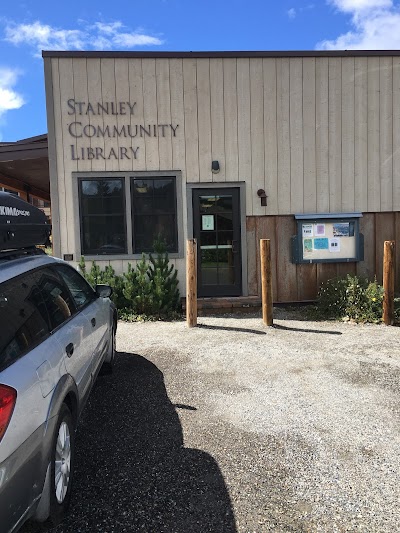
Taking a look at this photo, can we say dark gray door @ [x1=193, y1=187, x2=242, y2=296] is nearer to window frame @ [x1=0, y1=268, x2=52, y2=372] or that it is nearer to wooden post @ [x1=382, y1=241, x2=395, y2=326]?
wooden post @ [x1=382, y1=241, x2=395, y2=326]

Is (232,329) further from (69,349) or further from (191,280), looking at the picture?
(69,349)

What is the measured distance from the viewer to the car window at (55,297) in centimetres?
292

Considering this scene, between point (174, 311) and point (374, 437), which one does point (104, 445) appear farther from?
point (174, 311)

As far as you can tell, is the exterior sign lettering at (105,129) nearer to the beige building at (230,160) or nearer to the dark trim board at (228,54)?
the beige building at (230,160)

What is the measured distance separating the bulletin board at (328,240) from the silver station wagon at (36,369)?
530 centimetres

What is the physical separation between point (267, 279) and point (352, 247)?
2.35 m

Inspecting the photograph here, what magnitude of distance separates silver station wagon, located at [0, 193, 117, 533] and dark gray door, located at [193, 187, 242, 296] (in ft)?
15.2

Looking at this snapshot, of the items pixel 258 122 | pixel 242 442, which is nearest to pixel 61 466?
pixel 242 442

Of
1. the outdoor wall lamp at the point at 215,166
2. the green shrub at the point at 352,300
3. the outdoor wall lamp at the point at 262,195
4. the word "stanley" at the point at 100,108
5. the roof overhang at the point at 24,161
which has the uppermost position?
the word "stanley" at the point at 100,108

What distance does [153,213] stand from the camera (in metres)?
8.15

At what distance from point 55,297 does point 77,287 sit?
80cm

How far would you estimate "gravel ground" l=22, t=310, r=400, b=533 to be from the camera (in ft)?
8.24

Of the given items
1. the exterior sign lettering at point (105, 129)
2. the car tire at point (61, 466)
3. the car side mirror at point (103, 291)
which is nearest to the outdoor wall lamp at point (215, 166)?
the exterior sign lettering at point (105, 129)

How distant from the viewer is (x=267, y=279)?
6844 mm
